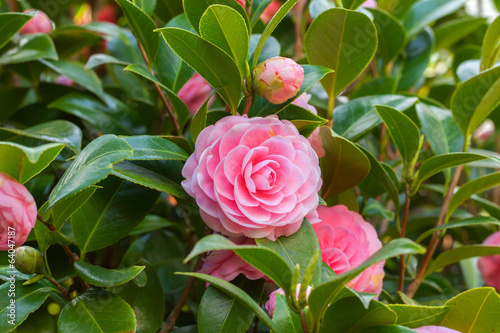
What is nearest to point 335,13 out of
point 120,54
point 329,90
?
point 329,90

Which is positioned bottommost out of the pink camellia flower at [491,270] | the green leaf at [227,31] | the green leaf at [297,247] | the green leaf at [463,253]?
the pink camellia flower at [491,270]

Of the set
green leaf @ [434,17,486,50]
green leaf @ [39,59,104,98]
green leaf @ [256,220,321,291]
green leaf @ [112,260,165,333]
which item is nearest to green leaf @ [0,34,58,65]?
green leaf @ [39,59,104,98]

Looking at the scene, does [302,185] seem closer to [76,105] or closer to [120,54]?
[76,105]

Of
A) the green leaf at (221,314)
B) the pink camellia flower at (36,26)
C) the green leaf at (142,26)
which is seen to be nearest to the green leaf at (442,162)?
the green leaf at (221,314)

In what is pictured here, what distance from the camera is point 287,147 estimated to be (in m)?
0.61

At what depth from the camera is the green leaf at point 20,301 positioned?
578mm

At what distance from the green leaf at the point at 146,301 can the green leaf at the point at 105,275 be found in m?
0.09

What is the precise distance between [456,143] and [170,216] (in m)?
0.58

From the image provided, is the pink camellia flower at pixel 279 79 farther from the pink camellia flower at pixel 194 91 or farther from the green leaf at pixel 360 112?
the pink camellia flower at pixel 194 91

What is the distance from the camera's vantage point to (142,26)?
77 centimetres

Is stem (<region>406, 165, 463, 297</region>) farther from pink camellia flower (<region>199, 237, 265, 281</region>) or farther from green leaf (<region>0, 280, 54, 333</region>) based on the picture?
green leaf (<region>0, 280, 54, 333</region>)

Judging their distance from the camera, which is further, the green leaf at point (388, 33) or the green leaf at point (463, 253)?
the green leaf at point (388, 33)

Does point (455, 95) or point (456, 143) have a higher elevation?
point (455, 95)

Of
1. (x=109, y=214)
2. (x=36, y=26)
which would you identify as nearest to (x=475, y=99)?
(x=109, y=214)
